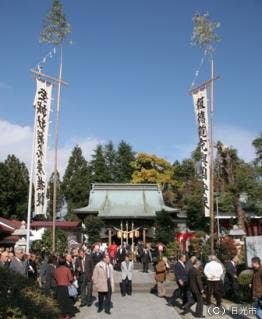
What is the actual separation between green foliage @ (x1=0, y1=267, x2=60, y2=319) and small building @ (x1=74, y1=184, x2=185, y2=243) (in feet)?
94.3

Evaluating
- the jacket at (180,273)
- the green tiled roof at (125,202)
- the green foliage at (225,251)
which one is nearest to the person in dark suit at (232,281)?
the jacket at (180,273)

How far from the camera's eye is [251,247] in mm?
17078

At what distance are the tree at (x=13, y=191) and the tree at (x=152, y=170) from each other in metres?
15.7

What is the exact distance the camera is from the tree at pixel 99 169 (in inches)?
2482

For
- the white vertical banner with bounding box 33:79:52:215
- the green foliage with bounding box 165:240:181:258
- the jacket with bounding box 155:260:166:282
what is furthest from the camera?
the green foliage with bounding box 165:240:181:258

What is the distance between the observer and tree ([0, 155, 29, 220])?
170 ft

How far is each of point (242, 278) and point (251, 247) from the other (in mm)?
1699

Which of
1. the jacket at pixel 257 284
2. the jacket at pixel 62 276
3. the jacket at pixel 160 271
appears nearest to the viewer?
the jacket at pixel 257 284

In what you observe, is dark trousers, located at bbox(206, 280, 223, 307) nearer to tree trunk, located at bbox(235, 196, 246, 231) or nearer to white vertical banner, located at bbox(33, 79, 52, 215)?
white vertical banner, located at bbox(33, 79, 52, 215)

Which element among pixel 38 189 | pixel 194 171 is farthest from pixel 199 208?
pixel 38 189

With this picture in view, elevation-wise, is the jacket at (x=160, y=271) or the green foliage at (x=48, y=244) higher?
the green foliage at (x=48, y=244)

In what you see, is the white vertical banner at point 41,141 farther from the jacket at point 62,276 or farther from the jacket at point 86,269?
the jacket at point 62,276

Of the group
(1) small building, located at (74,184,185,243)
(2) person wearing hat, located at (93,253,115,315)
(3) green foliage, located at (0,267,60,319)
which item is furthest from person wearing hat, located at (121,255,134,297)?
(1) small building, located at (74,184,185,243)

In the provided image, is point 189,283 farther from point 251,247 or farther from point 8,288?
point 8,288
